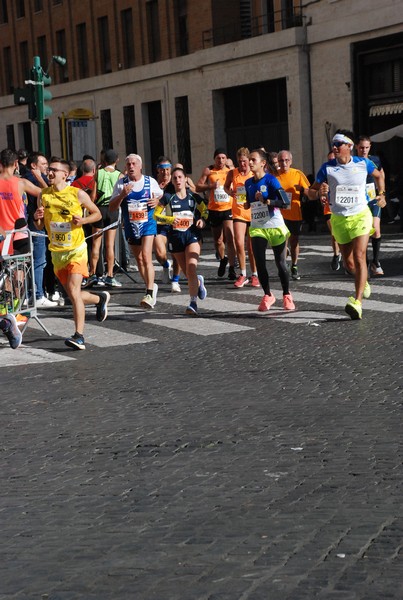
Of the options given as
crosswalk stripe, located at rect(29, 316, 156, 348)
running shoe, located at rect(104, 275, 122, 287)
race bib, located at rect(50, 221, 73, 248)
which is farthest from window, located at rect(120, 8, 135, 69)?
race bib, located at rect(50, 221, 73, 248)

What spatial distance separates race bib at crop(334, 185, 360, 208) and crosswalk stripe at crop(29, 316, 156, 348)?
2.47m

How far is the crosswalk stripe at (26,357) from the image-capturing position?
1030cm

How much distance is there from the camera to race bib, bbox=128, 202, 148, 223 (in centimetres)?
1398

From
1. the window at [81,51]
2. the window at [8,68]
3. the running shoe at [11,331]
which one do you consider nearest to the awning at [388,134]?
the window at [81,51]

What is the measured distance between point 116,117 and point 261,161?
1358 inches

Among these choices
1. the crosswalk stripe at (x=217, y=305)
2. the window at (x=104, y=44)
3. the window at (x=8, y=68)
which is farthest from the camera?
the window at (x=8, y=68)

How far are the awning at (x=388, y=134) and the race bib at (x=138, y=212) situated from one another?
17.7 m

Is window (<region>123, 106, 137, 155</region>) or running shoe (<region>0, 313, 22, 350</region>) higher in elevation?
window (<region>123, 106, 137, 155</region>)

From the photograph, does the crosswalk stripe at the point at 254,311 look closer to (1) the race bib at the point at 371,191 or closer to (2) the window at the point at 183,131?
(1) the race bib at the point at 371,191

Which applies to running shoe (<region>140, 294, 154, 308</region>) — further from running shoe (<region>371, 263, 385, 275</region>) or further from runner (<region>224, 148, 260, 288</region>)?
running shoe (<region>371, 263, 385, 275</region>)

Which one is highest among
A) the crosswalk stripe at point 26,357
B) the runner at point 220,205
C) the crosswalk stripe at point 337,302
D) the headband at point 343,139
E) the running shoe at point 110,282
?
the headband at point 343,139

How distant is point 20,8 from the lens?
177 ft

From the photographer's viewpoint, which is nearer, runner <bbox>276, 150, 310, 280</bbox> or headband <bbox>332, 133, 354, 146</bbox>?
headband <bbox>332, 133, 354, 146</bbox>

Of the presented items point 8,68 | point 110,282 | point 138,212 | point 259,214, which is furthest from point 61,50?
point 259,214
